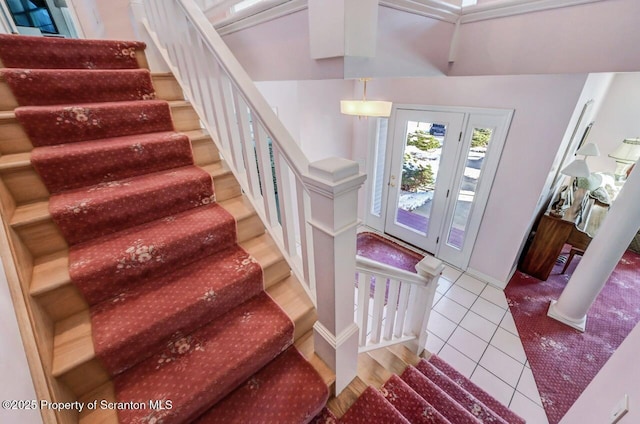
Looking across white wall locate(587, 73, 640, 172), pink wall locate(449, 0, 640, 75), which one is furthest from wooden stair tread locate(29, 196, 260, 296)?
white wall locate(587, 73, 640, 172)

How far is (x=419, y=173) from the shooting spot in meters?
3.63

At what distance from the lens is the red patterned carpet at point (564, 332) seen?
213cm

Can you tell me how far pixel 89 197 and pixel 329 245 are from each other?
1.09 metres

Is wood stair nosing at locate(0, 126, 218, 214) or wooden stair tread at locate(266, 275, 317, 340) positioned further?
wooden stair tread at locate(266, 275, 317, 340)

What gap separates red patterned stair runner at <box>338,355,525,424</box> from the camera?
1.11 m

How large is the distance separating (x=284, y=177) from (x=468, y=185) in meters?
2.83

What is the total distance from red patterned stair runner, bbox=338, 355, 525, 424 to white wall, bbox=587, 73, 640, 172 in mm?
4236

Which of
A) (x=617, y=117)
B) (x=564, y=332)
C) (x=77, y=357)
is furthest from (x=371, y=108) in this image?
(x=617, y=117)

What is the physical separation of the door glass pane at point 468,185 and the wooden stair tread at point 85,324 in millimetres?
2732

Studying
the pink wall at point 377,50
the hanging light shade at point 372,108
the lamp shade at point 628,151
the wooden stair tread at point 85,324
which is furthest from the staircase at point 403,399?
the lamp shade at point 628,151

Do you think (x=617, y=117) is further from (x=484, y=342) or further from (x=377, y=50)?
(x=377, y=50)

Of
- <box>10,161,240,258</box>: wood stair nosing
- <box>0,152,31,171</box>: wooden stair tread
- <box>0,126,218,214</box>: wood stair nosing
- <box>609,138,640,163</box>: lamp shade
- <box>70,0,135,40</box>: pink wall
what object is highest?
<box>70,0,135,40</box>: pink wall

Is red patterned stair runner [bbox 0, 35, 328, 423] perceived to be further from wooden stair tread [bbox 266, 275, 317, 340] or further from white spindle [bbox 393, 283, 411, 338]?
white spindle [bbox 393, 283, 411, 338]

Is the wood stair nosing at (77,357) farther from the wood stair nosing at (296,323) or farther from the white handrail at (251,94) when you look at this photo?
the white handrail at (251,94)
